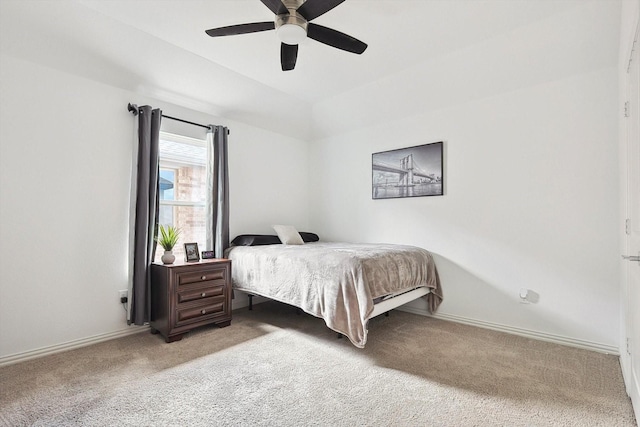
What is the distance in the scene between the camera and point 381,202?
419cm

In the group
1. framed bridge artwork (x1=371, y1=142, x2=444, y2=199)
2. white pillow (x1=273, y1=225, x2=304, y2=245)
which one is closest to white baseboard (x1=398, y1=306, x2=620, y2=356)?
framed bridge artwork (x1=371, y1=142, x2=444, y2=199)

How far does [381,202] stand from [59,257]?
335 centimetres

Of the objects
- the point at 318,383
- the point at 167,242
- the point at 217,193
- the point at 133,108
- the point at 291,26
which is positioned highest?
the point at 291,26

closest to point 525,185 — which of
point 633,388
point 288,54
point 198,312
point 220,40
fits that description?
point 633,388

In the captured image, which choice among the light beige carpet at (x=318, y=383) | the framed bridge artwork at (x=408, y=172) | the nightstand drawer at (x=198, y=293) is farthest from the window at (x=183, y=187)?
the framed bridge artwork at (x=408, y=172)

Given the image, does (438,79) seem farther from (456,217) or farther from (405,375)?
(405,375)

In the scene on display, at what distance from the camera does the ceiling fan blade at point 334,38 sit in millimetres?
2186

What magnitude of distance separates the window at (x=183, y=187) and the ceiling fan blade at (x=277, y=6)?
212cm

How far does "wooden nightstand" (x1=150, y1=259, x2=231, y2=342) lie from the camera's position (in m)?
2.96

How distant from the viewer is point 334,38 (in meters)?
2.28

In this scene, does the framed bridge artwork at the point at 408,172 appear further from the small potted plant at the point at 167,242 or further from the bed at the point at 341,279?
the small potted plant at the point at 167,242

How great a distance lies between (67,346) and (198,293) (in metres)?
1.09

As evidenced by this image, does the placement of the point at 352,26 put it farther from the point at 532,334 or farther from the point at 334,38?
the point at 532,334

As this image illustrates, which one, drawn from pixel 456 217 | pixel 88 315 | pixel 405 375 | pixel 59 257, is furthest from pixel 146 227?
pixel 456 217
